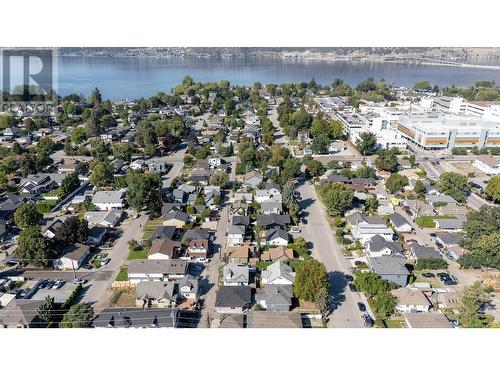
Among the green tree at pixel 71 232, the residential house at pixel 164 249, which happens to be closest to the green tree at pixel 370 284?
the residential house at pixel 164 249

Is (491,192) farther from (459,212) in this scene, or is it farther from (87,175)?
(87,175)

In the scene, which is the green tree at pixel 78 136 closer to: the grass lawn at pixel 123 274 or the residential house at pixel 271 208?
the residential house at pixel 271 208

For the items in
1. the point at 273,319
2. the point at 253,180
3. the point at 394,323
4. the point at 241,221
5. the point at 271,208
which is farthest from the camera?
the point at 253,180

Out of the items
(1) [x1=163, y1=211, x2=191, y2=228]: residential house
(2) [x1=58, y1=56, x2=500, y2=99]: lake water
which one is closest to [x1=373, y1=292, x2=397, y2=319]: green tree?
(1) [x1=163, y1=211, x2=191, y2=228]: residential house

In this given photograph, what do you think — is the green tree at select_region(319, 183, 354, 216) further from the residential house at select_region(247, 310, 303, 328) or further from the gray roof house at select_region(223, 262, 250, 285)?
the residential house at select_region(247, 310, 303, 328)

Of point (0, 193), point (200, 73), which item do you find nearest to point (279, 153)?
point (0, 193)

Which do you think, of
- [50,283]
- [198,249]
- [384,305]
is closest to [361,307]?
[384,305]

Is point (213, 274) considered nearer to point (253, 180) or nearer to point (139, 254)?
point (139, 254)
